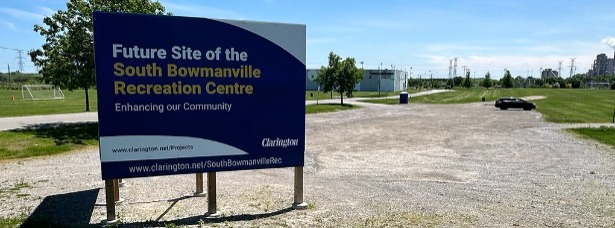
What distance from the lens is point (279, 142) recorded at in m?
7.16

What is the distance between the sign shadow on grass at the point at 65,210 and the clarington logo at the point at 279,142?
10.5 ft

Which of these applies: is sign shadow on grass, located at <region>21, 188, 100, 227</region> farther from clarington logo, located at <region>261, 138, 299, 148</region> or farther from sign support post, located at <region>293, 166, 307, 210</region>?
sign support post, located at <region>293, 166, 307, 210</region>

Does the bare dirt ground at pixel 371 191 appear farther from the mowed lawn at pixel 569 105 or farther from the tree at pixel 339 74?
the tree at pixel 339 74

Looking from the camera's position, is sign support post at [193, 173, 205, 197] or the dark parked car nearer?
sign support post at [193, 173, 205, 197]

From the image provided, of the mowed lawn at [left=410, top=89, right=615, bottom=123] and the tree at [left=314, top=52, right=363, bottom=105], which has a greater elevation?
the tree at [left=314, top=52, right=363, bottom=105]

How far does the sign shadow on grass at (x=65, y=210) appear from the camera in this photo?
6.32 m

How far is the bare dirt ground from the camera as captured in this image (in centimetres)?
679

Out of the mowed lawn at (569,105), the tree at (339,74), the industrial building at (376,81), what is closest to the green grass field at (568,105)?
the mowed lawn at (569,105)

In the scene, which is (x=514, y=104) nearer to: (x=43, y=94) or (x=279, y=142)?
(x=279, y=142)

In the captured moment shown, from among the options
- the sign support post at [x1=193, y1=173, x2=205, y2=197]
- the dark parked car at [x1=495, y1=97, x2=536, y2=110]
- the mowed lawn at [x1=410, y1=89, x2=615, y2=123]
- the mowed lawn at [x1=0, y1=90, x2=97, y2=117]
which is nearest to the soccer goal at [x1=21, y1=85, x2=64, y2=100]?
the mowed lawn at [x1=0, y1=90, x2=97, y2=117]

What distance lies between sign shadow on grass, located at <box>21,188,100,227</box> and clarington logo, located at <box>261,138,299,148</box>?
3188mm

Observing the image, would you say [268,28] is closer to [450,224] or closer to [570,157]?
[450,224]

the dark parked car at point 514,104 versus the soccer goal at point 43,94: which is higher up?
the soccer goal at point 43,94

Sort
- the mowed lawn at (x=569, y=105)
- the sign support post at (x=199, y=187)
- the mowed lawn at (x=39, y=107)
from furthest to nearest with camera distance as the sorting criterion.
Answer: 1. the mowed lawn at (x=569, y=105)
2. the mowed lawn at (x=39, y=107)
3. the sign support post at (x=199, y=187)
